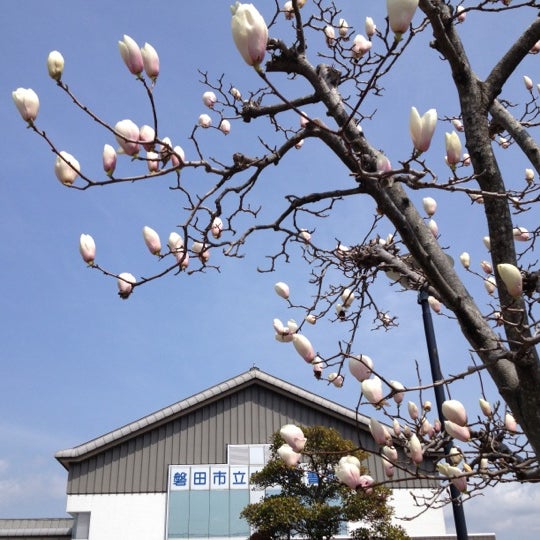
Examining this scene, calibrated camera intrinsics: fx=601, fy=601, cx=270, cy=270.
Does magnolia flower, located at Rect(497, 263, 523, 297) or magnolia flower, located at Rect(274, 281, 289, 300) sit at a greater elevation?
magnolia flower, located at Rect(274, 281, 289, 300)

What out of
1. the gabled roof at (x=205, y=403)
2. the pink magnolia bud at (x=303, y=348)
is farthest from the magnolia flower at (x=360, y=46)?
the gabled roof at (x=205, y=403)

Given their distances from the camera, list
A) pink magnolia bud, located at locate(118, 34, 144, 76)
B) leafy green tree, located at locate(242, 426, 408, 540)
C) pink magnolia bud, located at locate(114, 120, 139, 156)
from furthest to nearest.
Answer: leafy green tree, located at locate(242, 426, 408, 540), pink magnolia bud, located at locate(114, 120, 139, 156), pink magnolia bud, located at locate(118, 34, 144, 76)

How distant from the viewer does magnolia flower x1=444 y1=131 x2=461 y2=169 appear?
6.67ft

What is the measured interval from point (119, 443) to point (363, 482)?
13769mm

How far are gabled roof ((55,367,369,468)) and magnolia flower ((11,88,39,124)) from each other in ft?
44.1

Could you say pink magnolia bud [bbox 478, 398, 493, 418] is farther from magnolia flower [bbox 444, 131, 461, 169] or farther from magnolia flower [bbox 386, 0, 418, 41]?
magnolia flower [bbox 386, 0, 418, 41]

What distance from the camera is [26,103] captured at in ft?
6.80

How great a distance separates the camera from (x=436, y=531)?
14555 mm

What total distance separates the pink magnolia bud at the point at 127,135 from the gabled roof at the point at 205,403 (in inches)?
524

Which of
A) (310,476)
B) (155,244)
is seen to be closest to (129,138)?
(155,244)

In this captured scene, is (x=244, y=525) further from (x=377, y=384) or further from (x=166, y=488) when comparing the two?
(x=377, y=384)

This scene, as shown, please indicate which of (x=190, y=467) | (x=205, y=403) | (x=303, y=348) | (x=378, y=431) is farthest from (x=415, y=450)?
(x=205, y=403)

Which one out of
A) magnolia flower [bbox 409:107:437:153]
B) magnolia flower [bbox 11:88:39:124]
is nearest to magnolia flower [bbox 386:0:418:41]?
magnolia flower [bbox 409:107:437:153]

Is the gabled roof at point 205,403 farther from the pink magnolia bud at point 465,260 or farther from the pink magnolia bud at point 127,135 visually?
the pink magnolia bud at point 127,135
